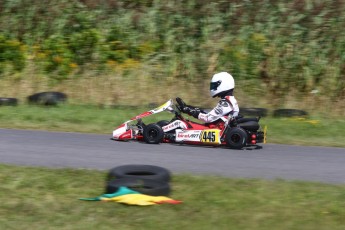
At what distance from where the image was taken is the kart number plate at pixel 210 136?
10.8 metres

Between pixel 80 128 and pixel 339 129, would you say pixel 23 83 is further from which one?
pixel 339 129

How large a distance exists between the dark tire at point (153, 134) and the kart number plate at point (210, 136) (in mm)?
703

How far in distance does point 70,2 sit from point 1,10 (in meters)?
2.02

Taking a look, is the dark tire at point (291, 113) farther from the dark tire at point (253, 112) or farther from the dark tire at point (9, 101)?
the dark tire at point (9, 101)

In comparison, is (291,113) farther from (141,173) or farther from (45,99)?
(141,173)

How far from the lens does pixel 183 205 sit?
702 centimetres

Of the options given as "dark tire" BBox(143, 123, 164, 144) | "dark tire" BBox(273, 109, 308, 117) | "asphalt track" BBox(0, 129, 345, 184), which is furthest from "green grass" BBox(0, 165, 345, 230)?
"dark tire" BBox(273, 109, 308, 117)

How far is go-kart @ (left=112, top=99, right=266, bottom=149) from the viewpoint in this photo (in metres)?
10.7

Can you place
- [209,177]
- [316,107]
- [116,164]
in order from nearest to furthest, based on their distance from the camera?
[209,177], [116,164], [316,107]

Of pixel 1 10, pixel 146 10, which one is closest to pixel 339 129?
pixel 146 10

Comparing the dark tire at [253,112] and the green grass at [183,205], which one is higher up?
the dark tire at [253,112]

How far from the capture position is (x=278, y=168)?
935 cm

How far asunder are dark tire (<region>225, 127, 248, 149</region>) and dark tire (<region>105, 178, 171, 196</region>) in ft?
11.3

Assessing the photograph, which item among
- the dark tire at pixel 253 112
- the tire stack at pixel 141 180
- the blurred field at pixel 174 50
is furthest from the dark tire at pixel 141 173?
the blurred field at pixel 174 50
